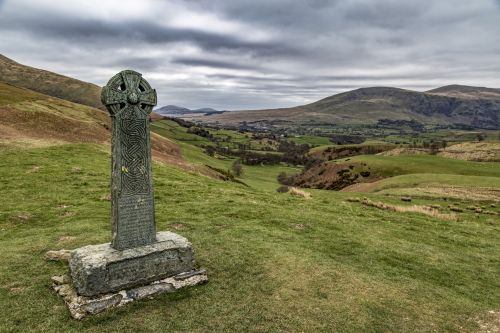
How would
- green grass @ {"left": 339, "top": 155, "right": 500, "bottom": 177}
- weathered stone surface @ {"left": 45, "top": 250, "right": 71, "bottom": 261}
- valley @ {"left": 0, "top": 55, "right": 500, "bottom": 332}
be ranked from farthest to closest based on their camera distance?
1. green grass @ {"left": 339, "top": 155, "right": 500, "bottom": 177}
2. weathered stone surface @ {"left": 45, "top": 250, "right": 71, "bottom": 261}
3. valley @ {"left": 0, "top": 55, "right": 500, "bottom": 332}

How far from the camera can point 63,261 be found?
529 inches

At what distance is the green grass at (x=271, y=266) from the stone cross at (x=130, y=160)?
241 centimetres

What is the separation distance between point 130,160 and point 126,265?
11.0 feet

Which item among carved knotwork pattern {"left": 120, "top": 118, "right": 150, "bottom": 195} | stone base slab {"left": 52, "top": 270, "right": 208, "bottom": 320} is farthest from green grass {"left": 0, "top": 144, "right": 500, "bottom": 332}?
carved knotwork pattern {"left": 120, "top": 118, "right": 150, "bottom": 195}

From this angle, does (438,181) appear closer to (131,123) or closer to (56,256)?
(131,123)

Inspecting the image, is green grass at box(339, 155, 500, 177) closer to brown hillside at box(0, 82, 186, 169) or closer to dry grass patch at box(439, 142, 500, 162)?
dry grass patch at box(439, 142, 500, 162)

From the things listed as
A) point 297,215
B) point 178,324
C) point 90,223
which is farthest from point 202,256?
point 297,215

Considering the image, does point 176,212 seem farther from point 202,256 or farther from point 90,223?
point 202,256

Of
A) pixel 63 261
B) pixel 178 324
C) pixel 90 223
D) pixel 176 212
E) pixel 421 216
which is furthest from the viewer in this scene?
pixel 421 216

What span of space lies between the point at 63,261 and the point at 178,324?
5784 millimetres

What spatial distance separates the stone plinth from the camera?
36.6 ft

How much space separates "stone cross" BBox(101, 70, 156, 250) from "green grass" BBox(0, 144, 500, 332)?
2.41 meters

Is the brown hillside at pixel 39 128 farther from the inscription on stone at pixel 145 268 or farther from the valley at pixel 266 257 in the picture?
the inscription on stone at pixel 145 268

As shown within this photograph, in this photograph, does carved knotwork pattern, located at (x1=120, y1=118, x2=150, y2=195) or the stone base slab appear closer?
the stone base slab
